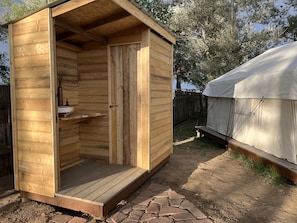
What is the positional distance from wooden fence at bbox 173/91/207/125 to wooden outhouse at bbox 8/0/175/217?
17.8ft

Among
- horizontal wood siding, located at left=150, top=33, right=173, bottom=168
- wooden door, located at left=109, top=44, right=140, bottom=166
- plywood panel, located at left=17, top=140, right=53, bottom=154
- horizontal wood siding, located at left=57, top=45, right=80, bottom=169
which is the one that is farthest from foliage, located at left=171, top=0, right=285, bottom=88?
plywood panel, located at left=17, top=140, right=53, bottom=154

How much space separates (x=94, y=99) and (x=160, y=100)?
1.17 metres

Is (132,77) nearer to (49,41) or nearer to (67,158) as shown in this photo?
(49,41)

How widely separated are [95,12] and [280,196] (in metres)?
3.68

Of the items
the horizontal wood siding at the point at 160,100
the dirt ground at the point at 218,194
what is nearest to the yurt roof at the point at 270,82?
the dirt ground at the point at 218,194

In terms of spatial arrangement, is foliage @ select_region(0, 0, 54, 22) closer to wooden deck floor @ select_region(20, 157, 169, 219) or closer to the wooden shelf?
the wooden shelf

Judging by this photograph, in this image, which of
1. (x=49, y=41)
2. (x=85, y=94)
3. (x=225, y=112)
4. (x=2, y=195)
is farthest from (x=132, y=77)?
(x=225, y=112)

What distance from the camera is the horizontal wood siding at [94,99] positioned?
3826 mm

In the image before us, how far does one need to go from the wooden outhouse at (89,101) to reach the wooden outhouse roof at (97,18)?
0.01 metres

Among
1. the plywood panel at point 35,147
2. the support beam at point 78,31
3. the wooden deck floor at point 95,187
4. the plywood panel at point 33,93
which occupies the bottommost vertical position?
the wooden deck floor at point 95,187

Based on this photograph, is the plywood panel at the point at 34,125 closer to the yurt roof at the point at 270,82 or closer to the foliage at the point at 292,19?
the yurt roof at the point at 270,82

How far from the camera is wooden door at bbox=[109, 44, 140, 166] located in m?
3.67

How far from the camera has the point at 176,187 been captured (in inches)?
138

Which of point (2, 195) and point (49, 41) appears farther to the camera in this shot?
point (2, 195)
